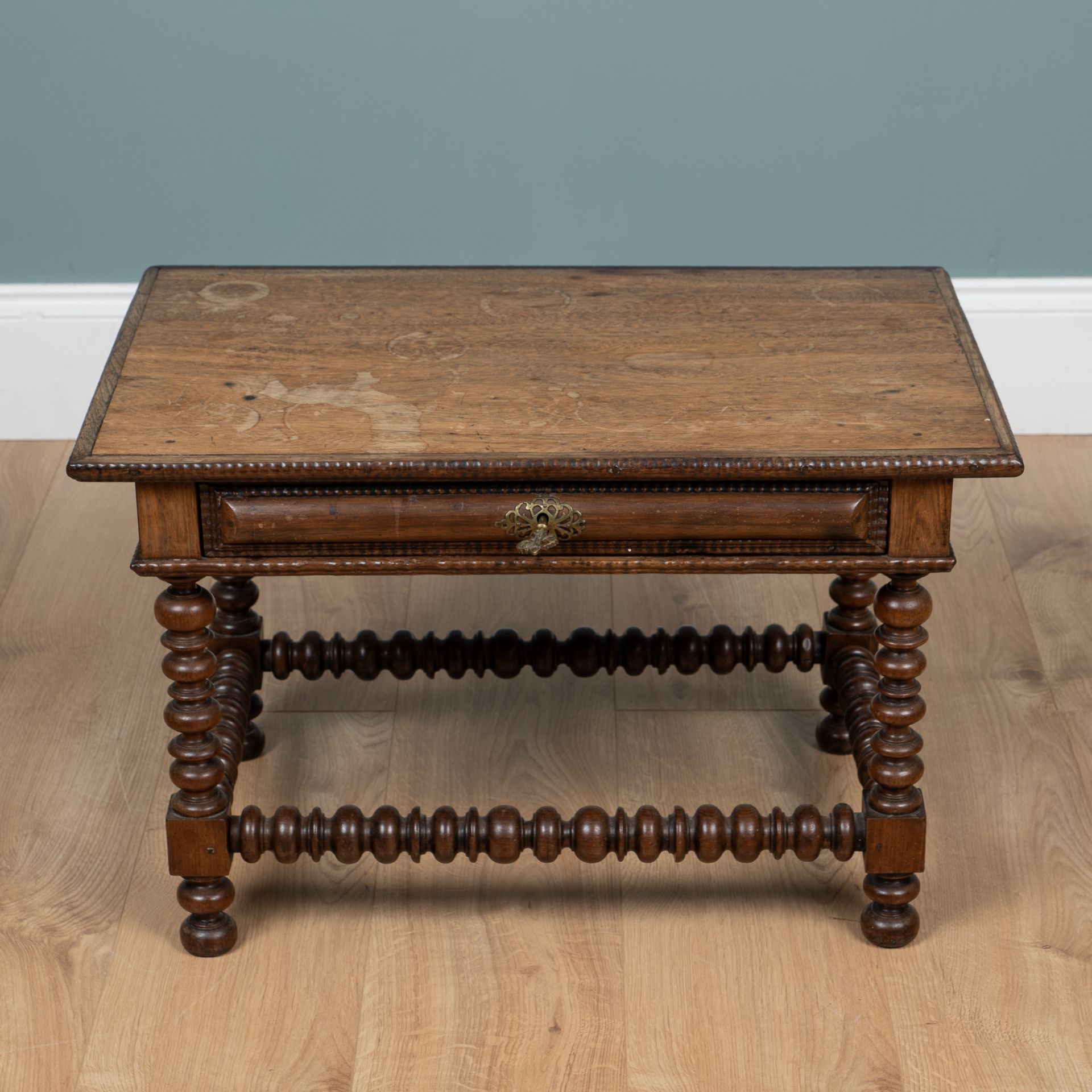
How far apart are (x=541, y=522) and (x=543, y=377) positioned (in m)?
0.20

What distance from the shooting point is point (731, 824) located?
71.5 inches

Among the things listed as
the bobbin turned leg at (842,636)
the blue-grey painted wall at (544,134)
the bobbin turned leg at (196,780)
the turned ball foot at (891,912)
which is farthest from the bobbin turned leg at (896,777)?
the blue-grey painted wall at (544,134)

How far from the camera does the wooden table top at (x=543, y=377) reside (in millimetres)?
1583

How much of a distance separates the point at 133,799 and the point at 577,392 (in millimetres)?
818

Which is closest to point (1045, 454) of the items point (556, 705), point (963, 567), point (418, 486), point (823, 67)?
point (963, 567)

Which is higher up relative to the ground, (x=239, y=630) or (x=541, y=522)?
(x=541, y=522)

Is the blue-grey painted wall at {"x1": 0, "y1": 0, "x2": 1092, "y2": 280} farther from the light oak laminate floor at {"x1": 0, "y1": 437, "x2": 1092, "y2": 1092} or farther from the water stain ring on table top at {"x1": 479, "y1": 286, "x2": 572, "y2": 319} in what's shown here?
the water stain ring on table top at {"x1": 479, "y1": 286, "x2": 572, "y2": 319}

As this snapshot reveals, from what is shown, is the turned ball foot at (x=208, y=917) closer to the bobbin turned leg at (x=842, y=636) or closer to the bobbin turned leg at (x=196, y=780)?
the bobbin turned leg at (x=196, y=780)

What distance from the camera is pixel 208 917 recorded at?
6.03 ft

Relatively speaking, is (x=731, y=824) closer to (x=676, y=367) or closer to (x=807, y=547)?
(x=807, y=547)

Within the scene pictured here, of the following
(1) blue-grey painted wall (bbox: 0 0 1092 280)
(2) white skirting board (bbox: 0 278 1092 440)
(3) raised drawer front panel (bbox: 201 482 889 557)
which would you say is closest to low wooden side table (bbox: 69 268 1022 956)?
(3) raised drawer front panel (bbox: 201 482 889 557)

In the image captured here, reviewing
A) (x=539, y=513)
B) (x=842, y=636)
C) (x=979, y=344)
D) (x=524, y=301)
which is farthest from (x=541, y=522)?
(x=979, y=344)

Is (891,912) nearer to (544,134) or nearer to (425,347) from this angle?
(425,347)

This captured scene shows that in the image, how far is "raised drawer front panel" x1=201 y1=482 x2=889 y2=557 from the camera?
5.27 feet
